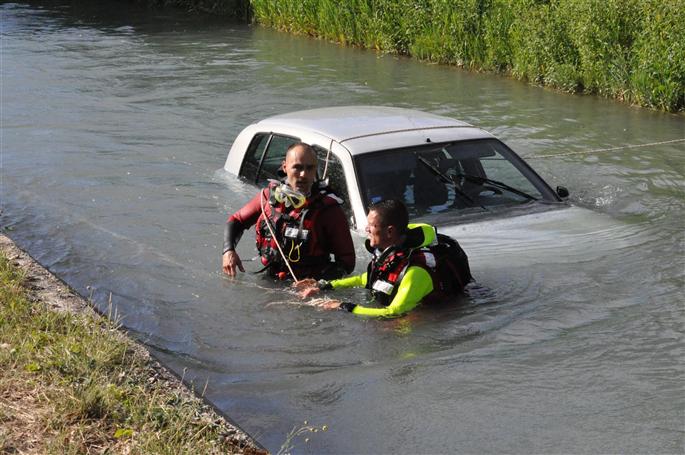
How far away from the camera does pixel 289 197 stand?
7.78m

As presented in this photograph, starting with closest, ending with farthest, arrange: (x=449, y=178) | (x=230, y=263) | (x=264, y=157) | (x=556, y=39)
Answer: (x=230, y=263) < (x=449, y=178) < (x=264, y=157) < (x=556, y=39)

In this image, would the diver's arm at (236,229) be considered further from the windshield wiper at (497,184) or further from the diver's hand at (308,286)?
the windshield wiper at (497,184)

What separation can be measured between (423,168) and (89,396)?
4.08 meters

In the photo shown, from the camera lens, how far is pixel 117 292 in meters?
8.97

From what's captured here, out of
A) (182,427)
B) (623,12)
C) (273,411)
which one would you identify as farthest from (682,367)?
(623,12)

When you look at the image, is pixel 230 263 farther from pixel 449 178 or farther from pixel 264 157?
pixel 264 157

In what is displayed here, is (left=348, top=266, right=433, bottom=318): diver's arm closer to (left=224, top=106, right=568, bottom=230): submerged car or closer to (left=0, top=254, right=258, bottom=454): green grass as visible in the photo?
(left=224, top=106, right=568, bottom=230): submerged car

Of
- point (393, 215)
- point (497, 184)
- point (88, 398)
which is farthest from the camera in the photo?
point (497, 184)

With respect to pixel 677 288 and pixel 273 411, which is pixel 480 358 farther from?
pixel 677 288

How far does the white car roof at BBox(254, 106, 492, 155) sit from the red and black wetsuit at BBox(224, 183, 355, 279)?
117 cm

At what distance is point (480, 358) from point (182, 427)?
7.66 ft

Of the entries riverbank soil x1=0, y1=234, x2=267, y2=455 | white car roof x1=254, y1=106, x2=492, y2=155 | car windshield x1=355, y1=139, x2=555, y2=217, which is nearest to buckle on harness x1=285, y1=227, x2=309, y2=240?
car windshield x1=355, y1=139, x2=555, y2=217

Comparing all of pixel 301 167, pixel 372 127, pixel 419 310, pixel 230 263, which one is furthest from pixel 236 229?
pixel 372 127

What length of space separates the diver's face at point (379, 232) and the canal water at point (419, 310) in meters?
0.61
